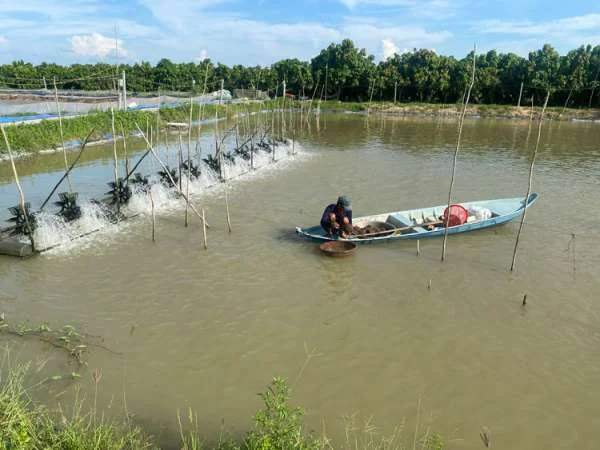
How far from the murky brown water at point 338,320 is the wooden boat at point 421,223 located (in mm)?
275

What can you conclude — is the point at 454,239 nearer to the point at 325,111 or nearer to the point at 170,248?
the point at 170,248

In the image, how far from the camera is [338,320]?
6.82 metres

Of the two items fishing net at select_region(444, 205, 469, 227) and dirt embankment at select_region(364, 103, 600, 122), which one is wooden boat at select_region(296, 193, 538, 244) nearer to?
fishing net at select_region(444, 205, 469, 227)

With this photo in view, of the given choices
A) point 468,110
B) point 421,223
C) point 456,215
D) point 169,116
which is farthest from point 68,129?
point 468,110

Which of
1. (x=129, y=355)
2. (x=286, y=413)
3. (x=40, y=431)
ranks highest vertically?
(x=286, y=413)

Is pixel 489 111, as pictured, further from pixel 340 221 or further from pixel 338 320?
pixel 338 320

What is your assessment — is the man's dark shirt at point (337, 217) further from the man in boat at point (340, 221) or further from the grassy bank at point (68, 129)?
the grassy bank at point (68, 129)

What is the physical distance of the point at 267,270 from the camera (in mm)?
8430

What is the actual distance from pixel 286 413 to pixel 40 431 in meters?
1.95

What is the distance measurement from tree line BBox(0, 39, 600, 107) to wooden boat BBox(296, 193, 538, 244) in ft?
112

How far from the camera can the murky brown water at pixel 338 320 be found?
16.6 feet

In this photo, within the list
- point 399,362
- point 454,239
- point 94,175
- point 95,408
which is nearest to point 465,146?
point 454,239

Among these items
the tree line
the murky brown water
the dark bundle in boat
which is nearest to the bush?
the murky brown water

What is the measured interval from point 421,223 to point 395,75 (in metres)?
43.5
